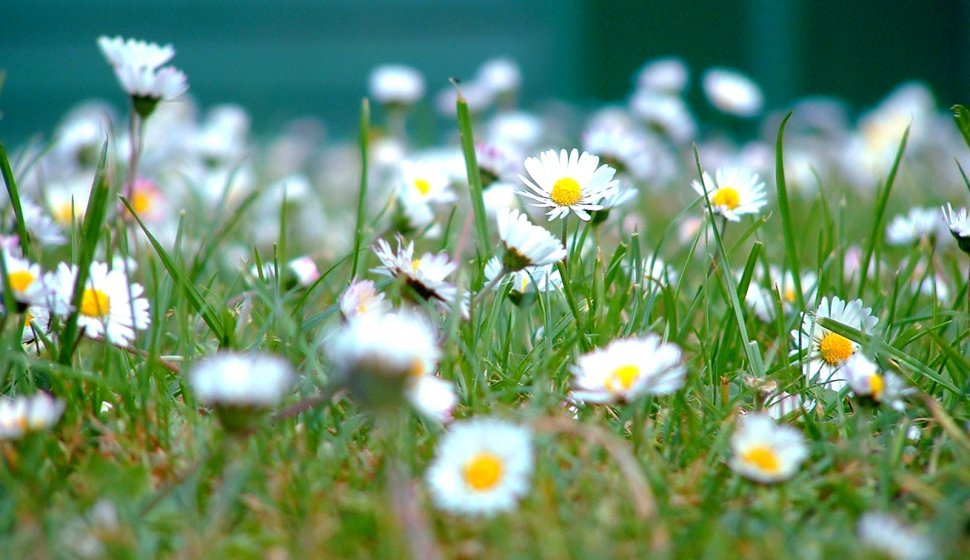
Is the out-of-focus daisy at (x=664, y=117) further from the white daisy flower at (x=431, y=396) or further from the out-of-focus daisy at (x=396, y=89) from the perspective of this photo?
the white daisy flower at (x=431, y=396)

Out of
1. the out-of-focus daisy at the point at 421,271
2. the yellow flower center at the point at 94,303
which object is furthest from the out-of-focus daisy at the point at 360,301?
the yellow flower center at the point at 94,303

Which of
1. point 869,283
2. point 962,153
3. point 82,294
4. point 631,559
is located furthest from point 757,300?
point 962,153

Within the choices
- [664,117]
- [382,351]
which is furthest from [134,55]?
[664,117]

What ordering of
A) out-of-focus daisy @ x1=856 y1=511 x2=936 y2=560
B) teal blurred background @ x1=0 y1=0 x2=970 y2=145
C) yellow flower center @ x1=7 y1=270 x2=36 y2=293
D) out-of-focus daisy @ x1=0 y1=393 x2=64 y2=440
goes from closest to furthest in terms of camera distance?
out-of-focus daisy @ x1=856 y1=511 x2=936 y2=560 → out-of-focus daisy @ x1=0 y1=393 x2=64 y2=440 → yellow flower center @ x1=7 y1=270 x2=36 y2=293 → teal blurred background @ x1=0 y1=0 x2=970 y2=145

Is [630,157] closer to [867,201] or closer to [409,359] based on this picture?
[409,359]

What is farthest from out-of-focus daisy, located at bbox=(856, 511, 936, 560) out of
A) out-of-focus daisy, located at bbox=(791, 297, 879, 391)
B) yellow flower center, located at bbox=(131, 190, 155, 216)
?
yellow flower center, located at bbox=(131, 190, 155, 216)

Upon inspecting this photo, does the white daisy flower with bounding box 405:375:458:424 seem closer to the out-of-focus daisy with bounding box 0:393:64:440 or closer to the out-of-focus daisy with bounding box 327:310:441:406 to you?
the out-of-focus daisy with bounding box 327:310:441:406
